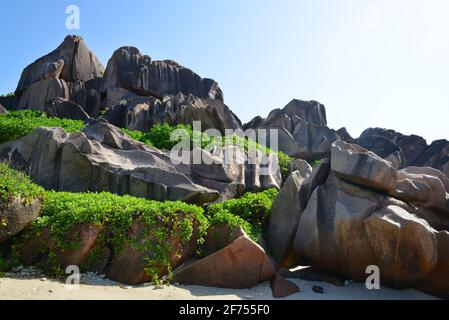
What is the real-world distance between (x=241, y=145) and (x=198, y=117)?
6.40 m

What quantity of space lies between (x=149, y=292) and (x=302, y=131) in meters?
24.2

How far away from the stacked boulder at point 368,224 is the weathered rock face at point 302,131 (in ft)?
50.2

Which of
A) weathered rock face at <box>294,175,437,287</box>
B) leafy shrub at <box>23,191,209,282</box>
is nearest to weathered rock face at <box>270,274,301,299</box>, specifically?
weathered rock face at <box>294,175,437,287</box>

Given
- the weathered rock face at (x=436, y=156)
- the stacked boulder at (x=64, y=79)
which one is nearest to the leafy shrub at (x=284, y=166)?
the weathered rock face at (x=436, y=156)

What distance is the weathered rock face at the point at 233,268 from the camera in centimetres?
798

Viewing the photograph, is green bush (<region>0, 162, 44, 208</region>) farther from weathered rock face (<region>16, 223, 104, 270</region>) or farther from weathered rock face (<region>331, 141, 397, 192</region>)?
weathered rock face (<region>331, 141, 397, 192</region>)

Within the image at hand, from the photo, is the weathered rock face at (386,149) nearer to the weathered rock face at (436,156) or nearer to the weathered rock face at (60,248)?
the weathered rock face at (436,156)

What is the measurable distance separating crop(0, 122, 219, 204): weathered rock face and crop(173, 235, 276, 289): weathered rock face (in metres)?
2.94

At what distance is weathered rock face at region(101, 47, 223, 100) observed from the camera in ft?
113

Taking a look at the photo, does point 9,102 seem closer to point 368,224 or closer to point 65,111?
Result: point 65,111

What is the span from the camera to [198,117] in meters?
22.0
